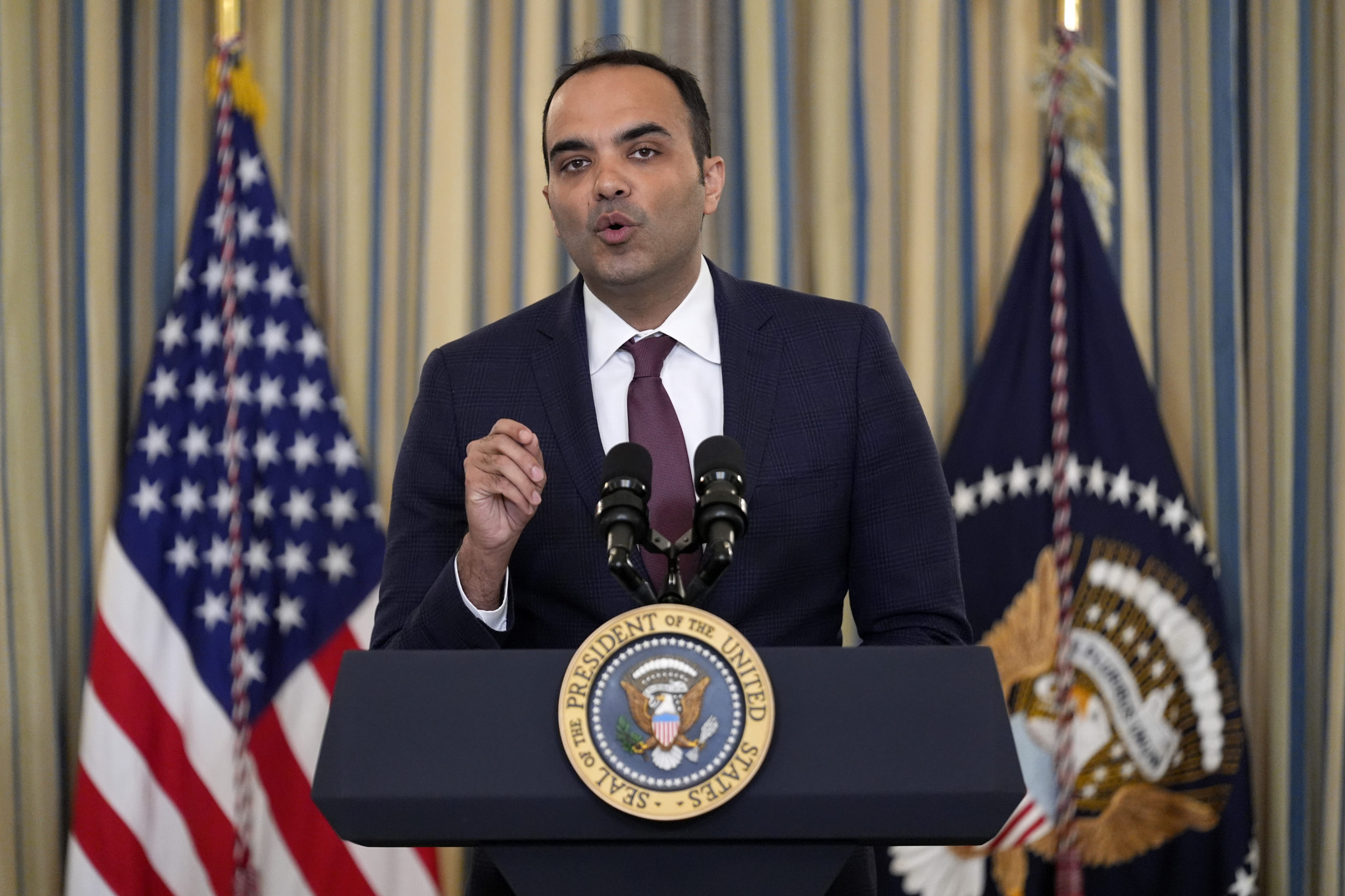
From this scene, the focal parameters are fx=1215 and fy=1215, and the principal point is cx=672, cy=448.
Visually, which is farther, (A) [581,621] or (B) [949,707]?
(A) [581,621]

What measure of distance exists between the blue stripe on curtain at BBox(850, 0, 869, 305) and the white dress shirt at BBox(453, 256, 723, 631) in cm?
151

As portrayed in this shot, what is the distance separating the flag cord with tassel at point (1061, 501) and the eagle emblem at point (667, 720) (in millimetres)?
2061

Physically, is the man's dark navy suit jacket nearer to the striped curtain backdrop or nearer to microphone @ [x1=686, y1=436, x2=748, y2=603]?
microphone @ [x1=686, y1=436, x2=748, y2=603]

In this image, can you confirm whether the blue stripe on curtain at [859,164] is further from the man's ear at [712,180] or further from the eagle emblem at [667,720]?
the eagle emblem at [667,720]

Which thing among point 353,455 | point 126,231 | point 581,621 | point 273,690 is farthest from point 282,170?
point 581,621

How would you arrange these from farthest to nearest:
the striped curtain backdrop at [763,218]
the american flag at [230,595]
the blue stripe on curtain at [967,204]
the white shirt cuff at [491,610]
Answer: the blue stripe on curtain at [967,204]
the striped curtain backdrop at [763,218]
the american flag at [230,595]
the white shirt cuff at [491,610]

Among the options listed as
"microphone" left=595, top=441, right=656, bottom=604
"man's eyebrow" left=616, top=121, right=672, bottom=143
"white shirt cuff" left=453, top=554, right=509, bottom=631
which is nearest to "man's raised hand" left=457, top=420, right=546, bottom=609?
"white shirt cuff" left=453, top=554, right=509, bottom=631

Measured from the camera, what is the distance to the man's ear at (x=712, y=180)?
194 centimetres

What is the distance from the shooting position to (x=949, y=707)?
1103 millimetres

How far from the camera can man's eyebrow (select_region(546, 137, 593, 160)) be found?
173 centimetres

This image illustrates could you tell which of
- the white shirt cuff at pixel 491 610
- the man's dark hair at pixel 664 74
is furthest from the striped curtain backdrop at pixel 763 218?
the white shirt cuff at pixel 491 610

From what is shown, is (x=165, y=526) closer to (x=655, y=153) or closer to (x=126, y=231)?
(x=126, y=231)

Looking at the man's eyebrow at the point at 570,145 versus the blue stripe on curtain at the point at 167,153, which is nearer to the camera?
the man's eyebrow at the point at 570,145

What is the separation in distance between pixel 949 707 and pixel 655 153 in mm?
973
